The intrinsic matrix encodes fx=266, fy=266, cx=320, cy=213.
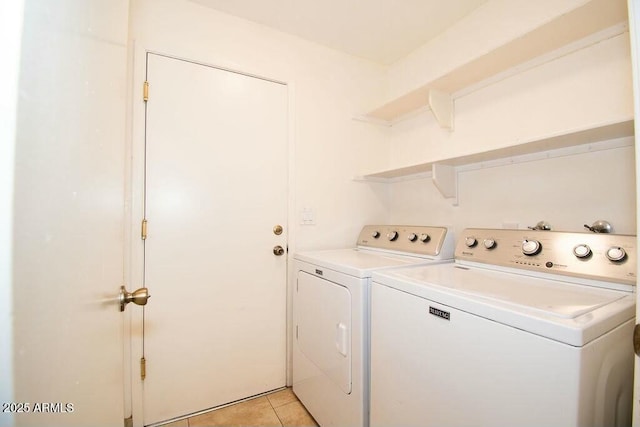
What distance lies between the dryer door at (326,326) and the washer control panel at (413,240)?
57 cm

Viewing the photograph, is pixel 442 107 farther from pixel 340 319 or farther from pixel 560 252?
pixel 340 319

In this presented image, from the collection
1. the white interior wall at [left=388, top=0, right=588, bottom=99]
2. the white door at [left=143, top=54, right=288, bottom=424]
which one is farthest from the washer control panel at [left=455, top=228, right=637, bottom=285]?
the white door at [left=143, top=54, right=288, bottom=424]

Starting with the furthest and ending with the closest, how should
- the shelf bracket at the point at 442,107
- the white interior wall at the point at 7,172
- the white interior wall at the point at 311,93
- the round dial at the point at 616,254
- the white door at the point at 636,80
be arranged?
the shelf bracket at the point at 442,107
the white interior wall at the point at 311,93
the round dial at the point at 616,254
the white door at the point at 636,80
the white interior wall at the point at 7,172

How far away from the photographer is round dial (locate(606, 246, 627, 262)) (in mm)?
921

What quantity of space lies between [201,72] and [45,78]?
1613 mm

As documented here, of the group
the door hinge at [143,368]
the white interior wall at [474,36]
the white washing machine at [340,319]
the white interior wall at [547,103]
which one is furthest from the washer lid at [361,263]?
the white interior wall at [474,36]

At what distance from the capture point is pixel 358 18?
1.78m

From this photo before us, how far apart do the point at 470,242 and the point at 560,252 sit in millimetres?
371

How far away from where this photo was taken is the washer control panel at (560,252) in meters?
0.92

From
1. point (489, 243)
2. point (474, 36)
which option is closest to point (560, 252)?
point (489, 243)

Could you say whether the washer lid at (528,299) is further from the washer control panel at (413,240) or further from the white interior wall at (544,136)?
the white interior wall at (544,136)

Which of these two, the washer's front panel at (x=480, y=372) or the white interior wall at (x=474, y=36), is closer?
the washer's front panel at (x=480, y=372)

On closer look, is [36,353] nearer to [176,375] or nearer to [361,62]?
[176,375]

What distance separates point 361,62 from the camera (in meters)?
2.24
